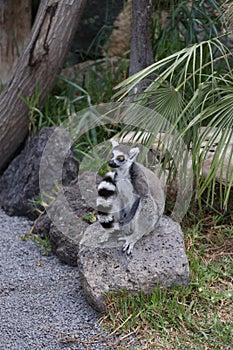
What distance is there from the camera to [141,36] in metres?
3.58

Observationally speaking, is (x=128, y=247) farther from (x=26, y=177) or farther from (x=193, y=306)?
(x=26, y=177)

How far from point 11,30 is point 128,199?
217 cm

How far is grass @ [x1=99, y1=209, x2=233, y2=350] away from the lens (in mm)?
2404

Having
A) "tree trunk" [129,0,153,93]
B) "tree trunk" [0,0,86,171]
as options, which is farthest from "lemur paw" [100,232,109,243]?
"tree trunk" [0,0,86,171]

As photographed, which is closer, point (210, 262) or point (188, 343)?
point (188, 343)

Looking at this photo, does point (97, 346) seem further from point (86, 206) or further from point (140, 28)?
point (140, 28)

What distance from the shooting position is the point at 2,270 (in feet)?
9.69

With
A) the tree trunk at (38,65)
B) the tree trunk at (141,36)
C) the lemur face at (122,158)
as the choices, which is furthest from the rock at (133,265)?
the tree trunk at (38,65)

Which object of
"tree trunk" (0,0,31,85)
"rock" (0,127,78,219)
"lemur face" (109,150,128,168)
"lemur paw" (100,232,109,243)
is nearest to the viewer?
"lemur face" (109,150,128,168)

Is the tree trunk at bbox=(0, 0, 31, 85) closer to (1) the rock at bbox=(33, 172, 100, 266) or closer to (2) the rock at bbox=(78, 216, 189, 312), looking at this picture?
(1) the rock at bbox=(33, 172, 100, 266)

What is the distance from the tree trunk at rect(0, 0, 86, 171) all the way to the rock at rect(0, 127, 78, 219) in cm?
13

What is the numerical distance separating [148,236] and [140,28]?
1.44 metres

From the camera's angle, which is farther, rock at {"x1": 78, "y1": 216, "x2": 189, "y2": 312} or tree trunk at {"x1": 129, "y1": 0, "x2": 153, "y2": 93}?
tree trunk at {"x1": 129, "y1": 0, "x2": 153, "y2": 93}

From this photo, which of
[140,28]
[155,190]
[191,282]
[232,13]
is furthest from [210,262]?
[140,28]
